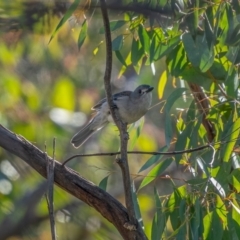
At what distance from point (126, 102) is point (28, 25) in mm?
2915

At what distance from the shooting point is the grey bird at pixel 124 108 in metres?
3.80

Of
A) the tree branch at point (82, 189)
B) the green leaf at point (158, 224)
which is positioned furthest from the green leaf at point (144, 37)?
the tree branch at point (82, 189)

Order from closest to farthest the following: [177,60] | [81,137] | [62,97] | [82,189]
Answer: [82,189]
[177,60]
[81,137]
[62,97]

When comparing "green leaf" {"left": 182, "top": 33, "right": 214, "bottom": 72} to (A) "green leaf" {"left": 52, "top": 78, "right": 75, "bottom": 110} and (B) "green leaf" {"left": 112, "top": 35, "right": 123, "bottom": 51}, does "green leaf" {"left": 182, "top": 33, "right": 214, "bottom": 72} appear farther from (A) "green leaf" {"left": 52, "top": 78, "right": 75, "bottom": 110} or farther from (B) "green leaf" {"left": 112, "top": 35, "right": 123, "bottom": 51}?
(A) "green leaf" {"left": 52, "top": 78, "right": 75, "bottom": 110}

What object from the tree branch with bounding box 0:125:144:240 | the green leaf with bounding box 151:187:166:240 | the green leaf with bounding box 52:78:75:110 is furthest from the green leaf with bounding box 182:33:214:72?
the green leaf with bounding box 52:78:75:110

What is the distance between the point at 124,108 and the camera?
3.82m

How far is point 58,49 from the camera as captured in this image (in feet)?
16.1

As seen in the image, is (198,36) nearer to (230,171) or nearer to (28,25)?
(230,171)

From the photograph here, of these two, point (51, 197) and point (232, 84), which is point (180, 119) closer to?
point (232, 84)

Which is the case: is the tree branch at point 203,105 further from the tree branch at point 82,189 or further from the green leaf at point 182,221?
the tree branch at point 82,189

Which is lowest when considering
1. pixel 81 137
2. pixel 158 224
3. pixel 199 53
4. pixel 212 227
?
pixel 212 227

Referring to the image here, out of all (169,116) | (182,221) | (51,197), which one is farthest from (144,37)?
(51,197)

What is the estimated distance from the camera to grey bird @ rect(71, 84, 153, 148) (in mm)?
3797

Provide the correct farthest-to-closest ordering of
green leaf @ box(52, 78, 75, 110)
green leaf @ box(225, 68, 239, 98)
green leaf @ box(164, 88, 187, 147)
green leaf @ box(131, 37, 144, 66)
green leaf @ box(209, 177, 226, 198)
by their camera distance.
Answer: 1. green leaf @ box(52, 78, 75, 110)
2. green leaf @ box(131, 37, 144, 66)
3. green leaf @ box(225, 68, 239, 98)
4. green leaf @ box(164, 88, 187, 147)
5. green leaf @ box(209, 177, 226, 198)
